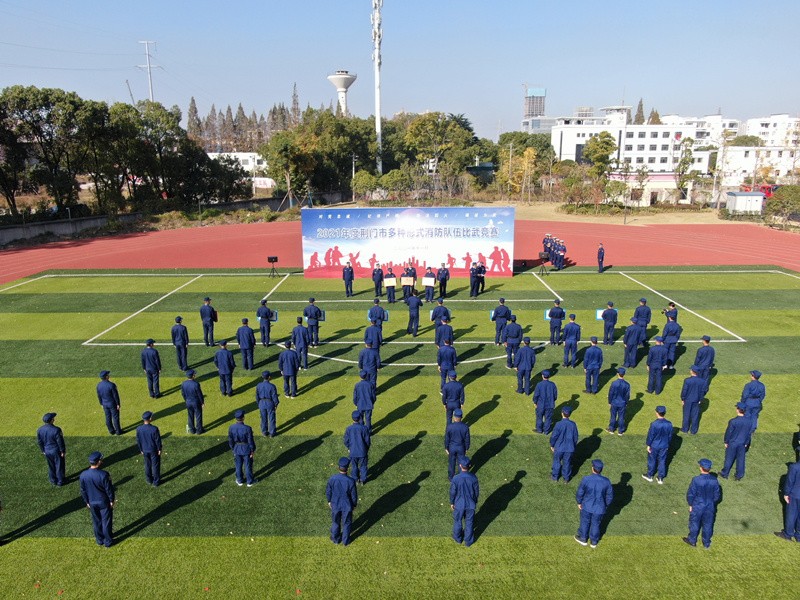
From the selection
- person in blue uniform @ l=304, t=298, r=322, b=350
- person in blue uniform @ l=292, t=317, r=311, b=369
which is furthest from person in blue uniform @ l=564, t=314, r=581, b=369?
person in blue uniform @ l=304, t=298, r=322, b=350

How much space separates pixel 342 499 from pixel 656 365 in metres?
9.24

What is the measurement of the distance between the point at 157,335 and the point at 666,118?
142569 mm

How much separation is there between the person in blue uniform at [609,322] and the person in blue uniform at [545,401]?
623cm

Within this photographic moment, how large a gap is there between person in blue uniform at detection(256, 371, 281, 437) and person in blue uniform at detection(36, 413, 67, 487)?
11.9 ft

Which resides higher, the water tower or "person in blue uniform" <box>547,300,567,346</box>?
the water tower

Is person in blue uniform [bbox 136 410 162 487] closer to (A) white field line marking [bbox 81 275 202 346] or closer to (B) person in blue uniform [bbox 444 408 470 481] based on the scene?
(B) person in blue uniform [bbox 444 408 470 481]

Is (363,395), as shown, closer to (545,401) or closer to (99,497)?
(545,401)

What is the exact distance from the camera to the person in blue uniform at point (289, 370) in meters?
13.4

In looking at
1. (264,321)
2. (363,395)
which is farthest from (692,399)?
(264,321)

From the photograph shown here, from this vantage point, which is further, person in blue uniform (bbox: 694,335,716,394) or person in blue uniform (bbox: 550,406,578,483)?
person in blue uniform (bbox: 694,335,716,394)

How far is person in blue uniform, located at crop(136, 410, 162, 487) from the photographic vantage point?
9680mm

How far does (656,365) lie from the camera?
13.6 meters

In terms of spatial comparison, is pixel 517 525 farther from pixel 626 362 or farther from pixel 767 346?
pixel 767 346

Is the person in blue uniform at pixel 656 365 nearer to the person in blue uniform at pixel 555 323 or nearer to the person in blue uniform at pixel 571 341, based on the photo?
the person in blue uniform at pixel 571 341
